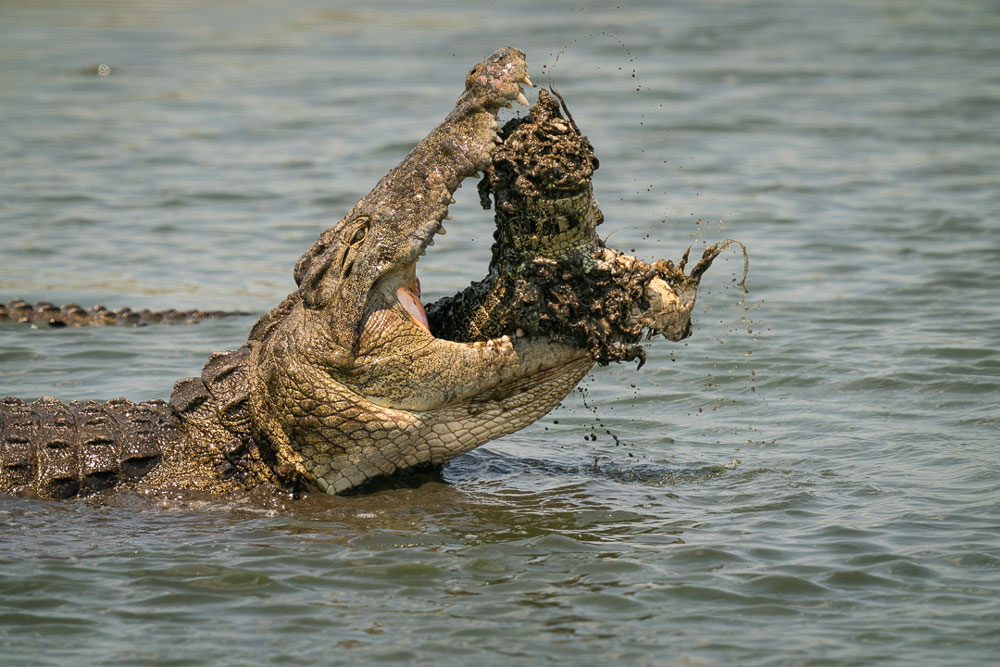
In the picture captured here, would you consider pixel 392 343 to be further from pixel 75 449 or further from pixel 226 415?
pixel 75 449

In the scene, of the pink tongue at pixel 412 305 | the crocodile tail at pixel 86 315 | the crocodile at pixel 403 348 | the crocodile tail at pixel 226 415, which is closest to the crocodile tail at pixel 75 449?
the crocodile at pixel 403 348

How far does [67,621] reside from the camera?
516 cm

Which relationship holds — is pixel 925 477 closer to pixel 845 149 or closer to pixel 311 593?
pixel 311 593

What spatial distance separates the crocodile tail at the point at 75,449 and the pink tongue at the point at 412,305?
4.28ft

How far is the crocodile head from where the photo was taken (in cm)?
563

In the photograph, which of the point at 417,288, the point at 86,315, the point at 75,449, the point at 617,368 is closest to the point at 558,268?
the point at 417,288

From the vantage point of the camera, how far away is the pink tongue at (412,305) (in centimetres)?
577

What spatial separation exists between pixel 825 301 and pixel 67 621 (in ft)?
22.2

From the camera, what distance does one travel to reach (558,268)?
5.75 metres

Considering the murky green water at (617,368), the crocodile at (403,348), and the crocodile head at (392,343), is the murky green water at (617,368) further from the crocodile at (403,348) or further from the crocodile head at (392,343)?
the crocodile head at (392,343)

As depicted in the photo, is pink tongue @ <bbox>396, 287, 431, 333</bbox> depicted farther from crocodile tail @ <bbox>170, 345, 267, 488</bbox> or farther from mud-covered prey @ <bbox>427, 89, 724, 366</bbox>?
crocodile tail @ <bbox>170, 345, 267, 488</bbox>

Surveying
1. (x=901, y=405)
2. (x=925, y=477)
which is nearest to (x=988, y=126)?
(x=901, y=405)

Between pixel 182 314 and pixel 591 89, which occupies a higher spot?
pixel 591 89

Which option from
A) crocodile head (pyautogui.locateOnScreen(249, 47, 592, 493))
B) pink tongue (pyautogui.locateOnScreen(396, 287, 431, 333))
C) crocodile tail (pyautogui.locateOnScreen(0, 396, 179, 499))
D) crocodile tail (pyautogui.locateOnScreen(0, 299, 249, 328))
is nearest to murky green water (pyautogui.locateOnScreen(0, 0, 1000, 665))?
crocodile tail (pyautogui.locateOnScreen(0, 396, 179, 499))
